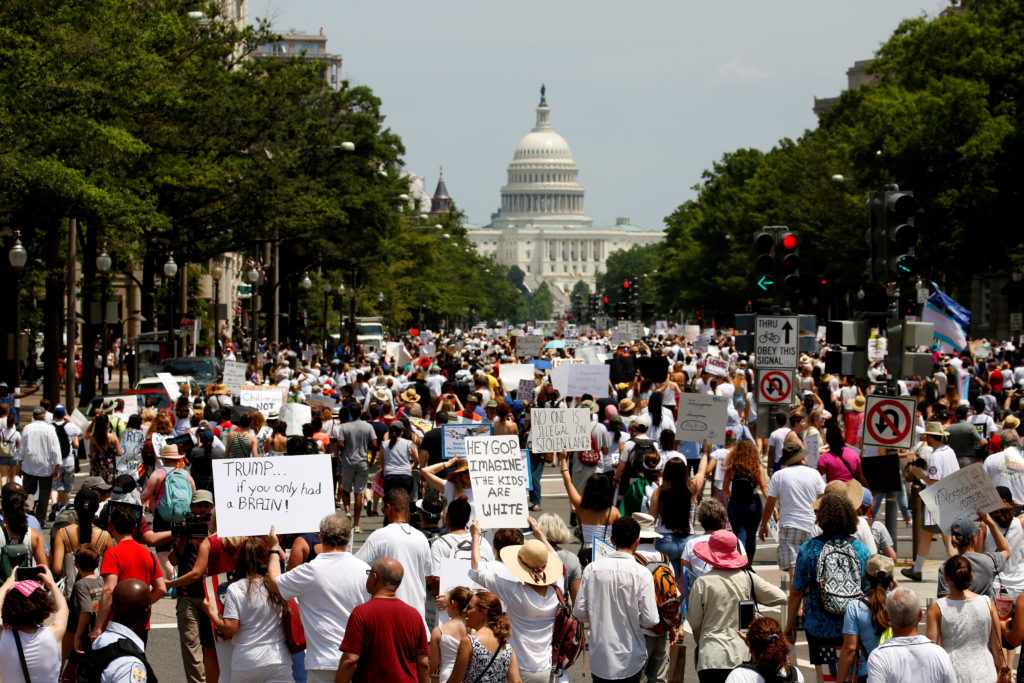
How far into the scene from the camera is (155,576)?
10086mm

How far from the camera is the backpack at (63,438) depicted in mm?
18609

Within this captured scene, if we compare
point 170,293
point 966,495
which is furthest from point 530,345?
point 966,495

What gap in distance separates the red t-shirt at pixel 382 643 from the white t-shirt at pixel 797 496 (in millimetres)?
5168

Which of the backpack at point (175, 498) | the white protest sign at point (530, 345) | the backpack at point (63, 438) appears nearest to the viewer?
the backpack at point (175, 498)

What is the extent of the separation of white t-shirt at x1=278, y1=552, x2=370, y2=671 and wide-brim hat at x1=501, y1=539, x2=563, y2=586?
84cm

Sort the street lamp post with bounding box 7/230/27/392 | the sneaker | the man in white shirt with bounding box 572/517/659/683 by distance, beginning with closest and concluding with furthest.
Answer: the man in white shirt with bounding box 572/517/659/683
the sneaker
the street lamp post with bounding box 7/230/27/392

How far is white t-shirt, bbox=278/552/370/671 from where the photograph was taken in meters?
8.62

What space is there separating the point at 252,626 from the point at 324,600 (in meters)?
0.48

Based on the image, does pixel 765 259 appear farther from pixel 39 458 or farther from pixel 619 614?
pixel 619 614

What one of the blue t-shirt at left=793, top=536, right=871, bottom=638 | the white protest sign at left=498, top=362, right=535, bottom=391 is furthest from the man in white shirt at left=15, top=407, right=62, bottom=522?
the white protest sign at left=498, top=362, right=535, bottom=391

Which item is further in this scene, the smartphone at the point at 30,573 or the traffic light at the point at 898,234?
the traffic light at the point at 898,234

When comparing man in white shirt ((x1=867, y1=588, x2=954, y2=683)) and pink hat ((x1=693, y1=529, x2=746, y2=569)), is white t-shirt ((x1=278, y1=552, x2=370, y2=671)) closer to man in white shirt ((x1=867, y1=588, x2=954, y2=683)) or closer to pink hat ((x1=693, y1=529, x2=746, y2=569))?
pink hat ((x1=693, y1=529, x2=746, y2=569))


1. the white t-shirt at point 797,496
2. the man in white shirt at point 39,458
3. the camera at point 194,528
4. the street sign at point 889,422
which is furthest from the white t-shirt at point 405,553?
the man in white shirt at point 39,458

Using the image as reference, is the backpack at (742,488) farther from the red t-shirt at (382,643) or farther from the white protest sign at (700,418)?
the red t-shirt at (382,643)
